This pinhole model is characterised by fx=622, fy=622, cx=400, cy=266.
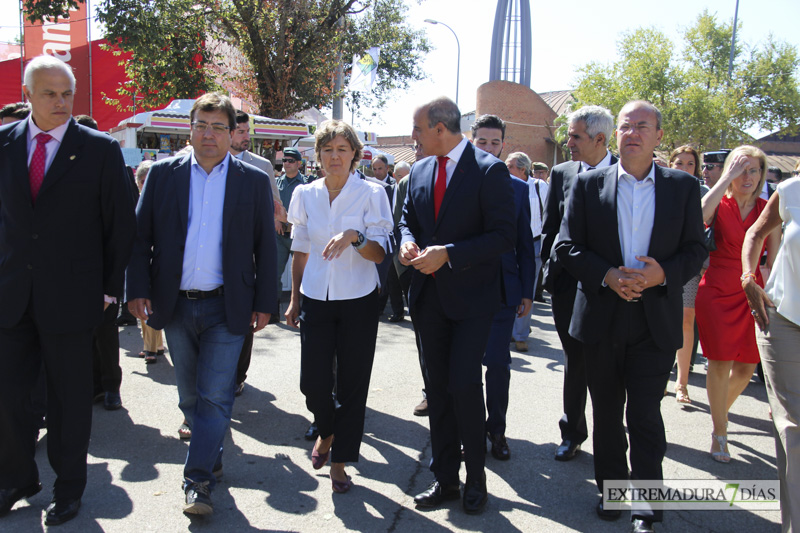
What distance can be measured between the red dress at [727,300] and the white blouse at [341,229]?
8.19ft

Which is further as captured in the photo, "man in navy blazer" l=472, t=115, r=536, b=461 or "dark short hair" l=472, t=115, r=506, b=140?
"dark short hair" l=472, t=115, r=506, b=140

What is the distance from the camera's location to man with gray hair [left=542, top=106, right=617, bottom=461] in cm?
422

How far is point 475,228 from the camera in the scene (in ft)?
11.4

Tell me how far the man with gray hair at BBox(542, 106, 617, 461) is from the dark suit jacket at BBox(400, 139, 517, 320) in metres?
0.88

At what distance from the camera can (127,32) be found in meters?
17.7

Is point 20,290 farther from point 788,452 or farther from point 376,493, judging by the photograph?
point 788,452

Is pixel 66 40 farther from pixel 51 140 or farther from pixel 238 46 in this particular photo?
pixel 51 140

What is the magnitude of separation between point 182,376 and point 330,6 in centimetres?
1775

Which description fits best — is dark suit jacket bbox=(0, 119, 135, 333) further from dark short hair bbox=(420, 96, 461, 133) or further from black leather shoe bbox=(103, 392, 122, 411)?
black leather shoe bbox=(103, 392, 122, 411)

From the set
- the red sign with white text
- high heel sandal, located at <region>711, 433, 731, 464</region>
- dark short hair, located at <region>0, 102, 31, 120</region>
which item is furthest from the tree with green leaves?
high heel sandal, located at <region>711, 433, 731, 464</region>

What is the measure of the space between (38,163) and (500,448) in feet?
10.7

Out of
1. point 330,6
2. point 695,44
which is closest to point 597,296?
point 330,6

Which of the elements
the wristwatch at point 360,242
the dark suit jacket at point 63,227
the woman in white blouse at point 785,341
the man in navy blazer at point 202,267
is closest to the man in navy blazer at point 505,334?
the wristwatch at point 360,242

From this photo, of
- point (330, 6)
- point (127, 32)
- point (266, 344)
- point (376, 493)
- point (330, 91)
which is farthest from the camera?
point (330, 91)
